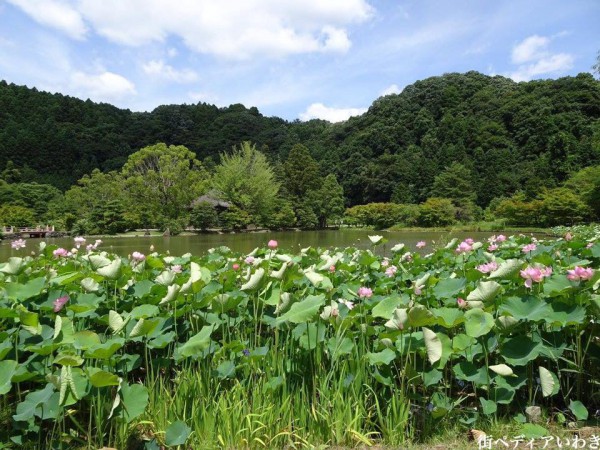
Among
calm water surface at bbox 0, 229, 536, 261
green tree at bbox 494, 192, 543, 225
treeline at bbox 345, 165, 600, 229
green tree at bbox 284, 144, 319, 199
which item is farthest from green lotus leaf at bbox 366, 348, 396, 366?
green tree at bbox 284, 144, 319, 199

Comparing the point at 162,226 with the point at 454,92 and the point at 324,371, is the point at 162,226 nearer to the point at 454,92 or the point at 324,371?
the point at 324,371

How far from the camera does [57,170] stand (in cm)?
4619

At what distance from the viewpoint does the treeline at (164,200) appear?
1083 inches

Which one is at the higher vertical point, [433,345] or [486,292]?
[486,292]

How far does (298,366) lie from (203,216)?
2690 cm

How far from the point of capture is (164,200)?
30422 mm

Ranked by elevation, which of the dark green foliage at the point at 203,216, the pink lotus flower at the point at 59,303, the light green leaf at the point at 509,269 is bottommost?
the dark green foliage at the point at 203,216

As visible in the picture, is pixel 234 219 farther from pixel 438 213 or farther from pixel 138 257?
pixel 138 257

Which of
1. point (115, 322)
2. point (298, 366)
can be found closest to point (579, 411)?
point (298, 366)

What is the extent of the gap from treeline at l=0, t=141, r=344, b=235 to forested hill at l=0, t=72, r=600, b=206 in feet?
29.9

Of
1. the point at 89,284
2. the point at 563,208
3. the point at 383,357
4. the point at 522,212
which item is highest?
the point at 89,284

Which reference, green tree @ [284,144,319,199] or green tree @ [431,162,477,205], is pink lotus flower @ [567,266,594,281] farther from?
green tree @ [284,144,319,199]

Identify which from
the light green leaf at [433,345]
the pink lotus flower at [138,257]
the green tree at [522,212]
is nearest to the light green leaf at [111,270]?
the pink lotus flower at [138,257]

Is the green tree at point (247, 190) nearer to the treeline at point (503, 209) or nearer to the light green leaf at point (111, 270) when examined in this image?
the treeline at point (503, 209)
